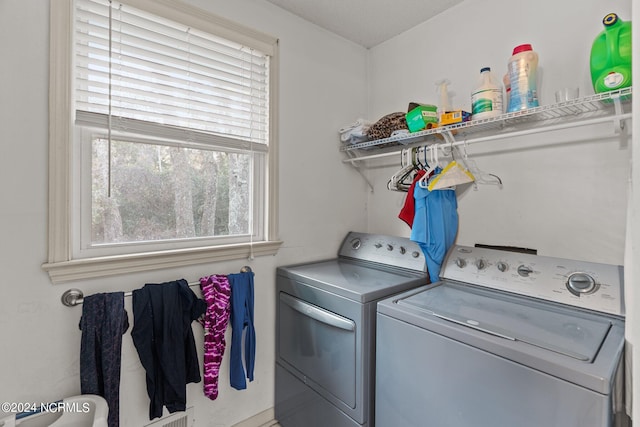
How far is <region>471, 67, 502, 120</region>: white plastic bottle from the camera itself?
4.72 ft

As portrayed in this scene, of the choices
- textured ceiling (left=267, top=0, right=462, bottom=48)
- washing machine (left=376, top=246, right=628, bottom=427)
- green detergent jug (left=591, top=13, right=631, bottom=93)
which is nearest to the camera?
washing machine (left=376, top=246, right=628, bottom=427)

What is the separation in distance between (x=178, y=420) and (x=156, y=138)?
1384 mm

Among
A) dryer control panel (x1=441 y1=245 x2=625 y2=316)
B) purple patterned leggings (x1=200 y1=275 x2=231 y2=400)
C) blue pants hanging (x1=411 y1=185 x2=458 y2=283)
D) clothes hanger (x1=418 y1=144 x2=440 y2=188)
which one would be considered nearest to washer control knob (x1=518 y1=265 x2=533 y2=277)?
dryer control panel (x1=441 y1=245 x2=625 y2=316)

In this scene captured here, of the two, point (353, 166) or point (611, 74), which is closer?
point (611, 74)

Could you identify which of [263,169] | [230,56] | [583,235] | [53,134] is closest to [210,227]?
[263,169]

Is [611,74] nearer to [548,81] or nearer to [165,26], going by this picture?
[548,81]

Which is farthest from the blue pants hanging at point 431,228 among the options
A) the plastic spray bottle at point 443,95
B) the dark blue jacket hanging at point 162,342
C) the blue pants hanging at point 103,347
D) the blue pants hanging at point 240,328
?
the blue pants hanging at point 103,347

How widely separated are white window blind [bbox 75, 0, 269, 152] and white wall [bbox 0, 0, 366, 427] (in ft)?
0.45

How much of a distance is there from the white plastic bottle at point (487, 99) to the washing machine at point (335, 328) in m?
0.75

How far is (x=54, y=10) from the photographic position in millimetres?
1196

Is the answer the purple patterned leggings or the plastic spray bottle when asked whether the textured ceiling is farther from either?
the purple patterned leggings

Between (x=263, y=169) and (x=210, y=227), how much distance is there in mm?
454

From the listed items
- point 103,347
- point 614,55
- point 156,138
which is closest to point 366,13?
point 614,55

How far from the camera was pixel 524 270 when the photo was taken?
1359 mm
